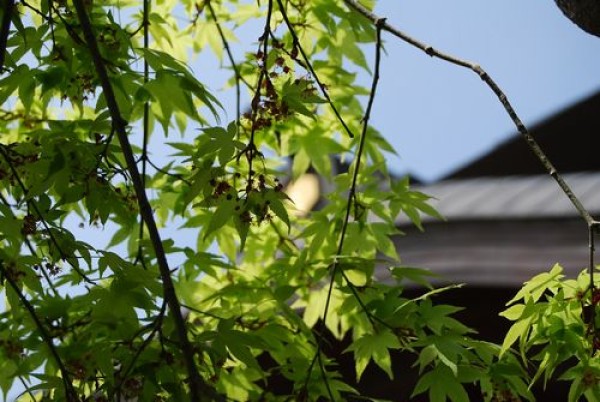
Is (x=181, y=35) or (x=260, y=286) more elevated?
(x=181, y=35)

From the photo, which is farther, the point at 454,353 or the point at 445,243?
the point at 445,243

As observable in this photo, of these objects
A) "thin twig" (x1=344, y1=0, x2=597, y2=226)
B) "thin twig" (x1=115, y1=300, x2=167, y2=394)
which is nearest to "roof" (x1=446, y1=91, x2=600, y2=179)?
"thin twig" (x1=344, y1=0, x2=597, y2=226)

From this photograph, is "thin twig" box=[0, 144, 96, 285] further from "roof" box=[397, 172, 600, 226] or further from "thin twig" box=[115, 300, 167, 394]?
"roof" box=[397, 172, 600, 226]

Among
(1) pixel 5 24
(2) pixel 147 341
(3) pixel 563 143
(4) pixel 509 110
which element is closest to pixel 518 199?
(4) pixel 509 110

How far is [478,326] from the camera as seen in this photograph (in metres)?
2.95

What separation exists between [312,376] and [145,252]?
48 centimetres

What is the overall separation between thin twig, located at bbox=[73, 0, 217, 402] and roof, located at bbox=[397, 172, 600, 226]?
4.75 ft

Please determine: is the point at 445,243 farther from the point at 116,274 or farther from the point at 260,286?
the point at 116,274

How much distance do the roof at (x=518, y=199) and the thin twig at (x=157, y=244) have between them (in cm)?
145

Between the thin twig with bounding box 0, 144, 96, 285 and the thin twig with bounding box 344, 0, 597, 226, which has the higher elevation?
the thin twig with bounding box 0, 144, 96, 285

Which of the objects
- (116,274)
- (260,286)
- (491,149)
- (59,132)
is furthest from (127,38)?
(491,149)

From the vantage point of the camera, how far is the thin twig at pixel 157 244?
1461 mm

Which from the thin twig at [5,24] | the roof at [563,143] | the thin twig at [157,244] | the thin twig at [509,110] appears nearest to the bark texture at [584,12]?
the thin twig at [509,110]

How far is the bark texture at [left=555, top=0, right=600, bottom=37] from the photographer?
59.1 inches
